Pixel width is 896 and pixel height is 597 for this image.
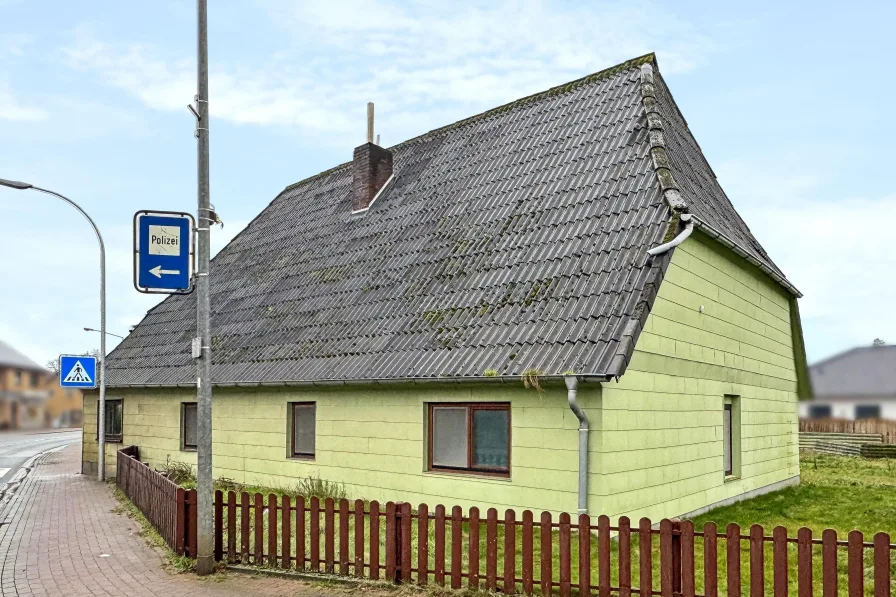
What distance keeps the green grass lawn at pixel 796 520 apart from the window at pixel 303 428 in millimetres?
2786

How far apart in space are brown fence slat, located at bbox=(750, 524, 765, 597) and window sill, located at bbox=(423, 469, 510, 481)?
4445 mm

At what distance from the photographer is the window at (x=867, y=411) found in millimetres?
3557

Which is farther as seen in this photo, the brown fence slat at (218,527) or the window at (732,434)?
the window at (732,434)

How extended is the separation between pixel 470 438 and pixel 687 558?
4936 millimetres

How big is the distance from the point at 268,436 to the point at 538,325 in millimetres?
6867

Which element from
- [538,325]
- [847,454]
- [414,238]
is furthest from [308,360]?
[847,454]

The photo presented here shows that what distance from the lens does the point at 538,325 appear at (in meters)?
11.5

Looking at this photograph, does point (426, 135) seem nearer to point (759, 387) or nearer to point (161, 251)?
point (759, 387)

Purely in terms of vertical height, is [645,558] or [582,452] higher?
[582,452]

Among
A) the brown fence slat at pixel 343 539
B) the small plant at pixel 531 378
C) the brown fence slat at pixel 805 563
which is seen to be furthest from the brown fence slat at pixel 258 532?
the brown fence slat at pixel 805 563

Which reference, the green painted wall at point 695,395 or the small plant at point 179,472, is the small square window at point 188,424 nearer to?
the small plant at point 179,472

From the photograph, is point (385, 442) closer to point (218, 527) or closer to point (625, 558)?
point (218, 527)

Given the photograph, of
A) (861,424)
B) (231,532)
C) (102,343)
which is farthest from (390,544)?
(102,343)

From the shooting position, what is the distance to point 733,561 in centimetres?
727
